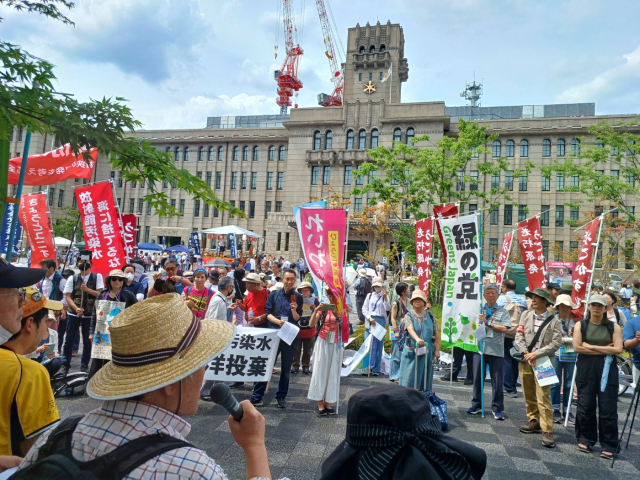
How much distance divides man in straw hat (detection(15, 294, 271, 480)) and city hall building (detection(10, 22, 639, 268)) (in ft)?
117

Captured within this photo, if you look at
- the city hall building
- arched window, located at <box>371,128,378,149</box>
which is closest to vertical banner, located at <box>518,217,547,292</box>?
the city hall building

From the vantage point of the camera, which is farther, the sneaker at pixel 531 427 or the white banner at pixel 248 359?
the white banner at pixel 248 359

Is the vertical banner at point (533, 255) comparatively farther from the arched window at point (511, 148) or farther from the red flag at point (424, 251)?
the arched window at point (511, 148)

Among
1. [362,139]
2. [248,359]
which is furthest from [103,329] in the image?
[362,139]

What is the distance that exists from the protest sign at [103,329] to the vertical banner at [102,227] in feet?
3.51

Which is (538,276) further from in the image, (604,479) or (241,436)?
(241,436)

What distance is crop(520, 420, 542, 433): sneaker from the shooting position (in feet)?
17.7

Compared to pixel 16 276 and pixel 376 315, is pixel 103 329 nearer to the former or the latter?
pixel 16 276

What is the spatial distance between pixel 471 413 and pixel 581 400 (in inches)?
61.4

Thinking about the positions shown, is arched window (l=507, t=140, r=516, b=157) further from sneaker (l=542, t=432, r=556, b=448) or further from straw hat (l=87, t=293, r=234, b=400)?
straw hat (l=87, t=293, r=234, b=400)

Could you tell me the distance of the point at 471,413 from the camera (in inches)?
241

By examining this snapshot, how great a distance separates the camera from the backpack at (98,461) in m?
1.14

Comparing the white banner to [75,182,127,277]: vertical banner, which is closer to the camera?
the white banner

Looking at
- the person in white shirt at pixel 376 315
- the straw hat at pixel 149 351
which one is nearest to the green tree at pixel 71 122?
the straw hat at pixel 149 351
